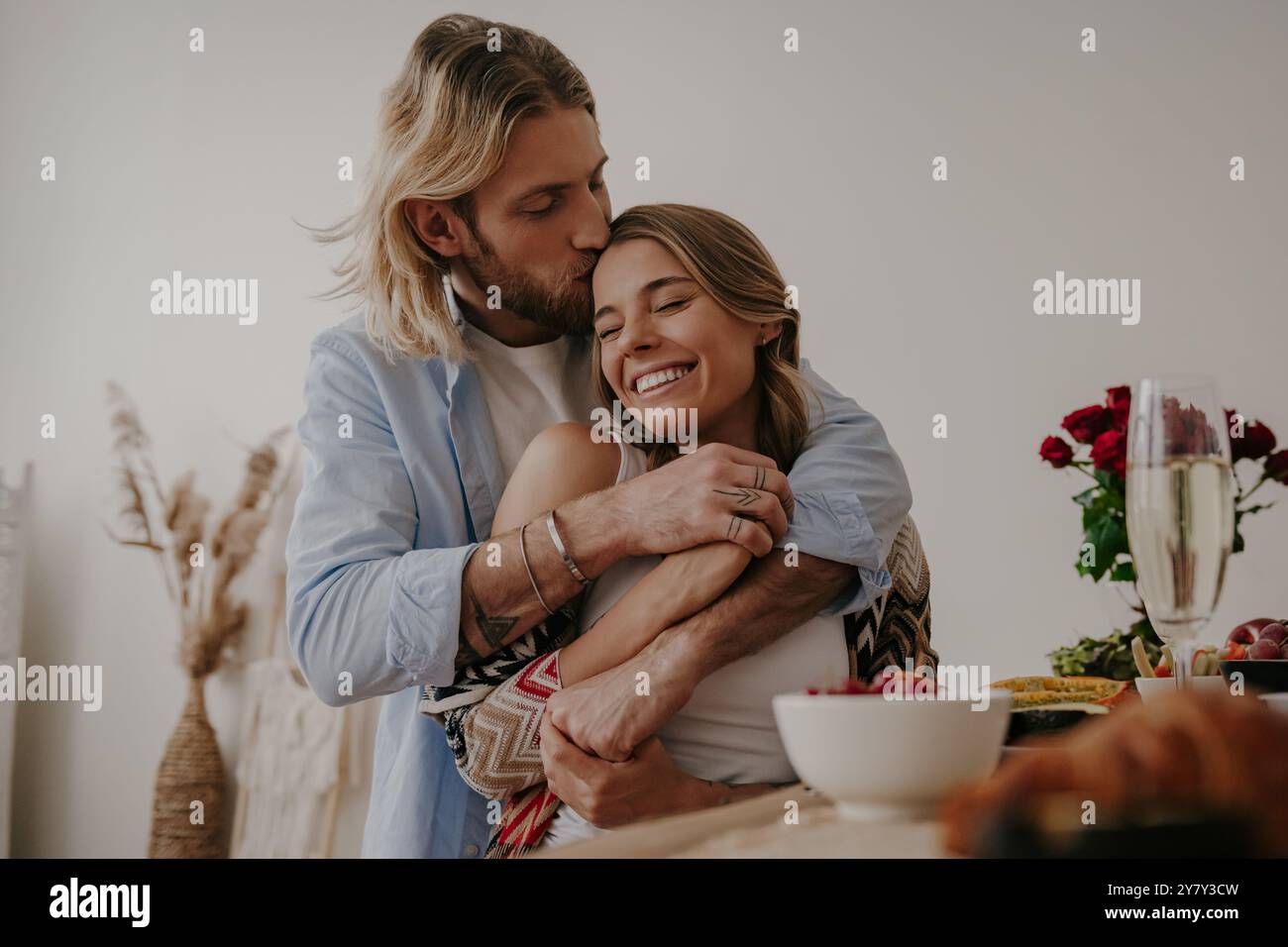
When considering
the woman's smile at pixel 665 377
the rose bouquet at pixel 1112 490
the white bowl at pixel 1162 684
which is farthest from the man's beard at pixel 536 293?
the white bowl at pixel 1162 684

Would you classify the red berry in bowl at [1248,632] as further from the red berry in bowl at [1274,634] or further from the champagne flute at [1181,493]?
the champagne flute at [1181,493]

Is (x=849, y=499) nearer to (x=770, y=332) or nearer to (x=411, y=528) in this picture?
(x=770, y=332)

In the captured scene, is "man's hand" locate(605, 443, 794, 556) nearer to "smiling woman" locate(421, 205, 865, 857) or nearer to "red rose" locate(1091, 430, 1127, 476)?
"smiling woman" locate(421, 205, 865, 857)

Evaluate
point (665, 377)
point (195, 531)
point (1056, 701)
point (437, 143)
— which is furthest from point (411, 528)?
point (195, 531)

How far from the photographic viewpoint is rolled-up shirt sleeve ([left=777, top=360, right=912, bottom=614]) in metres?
0.99

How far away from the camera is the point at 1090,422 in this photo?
4.00 feet

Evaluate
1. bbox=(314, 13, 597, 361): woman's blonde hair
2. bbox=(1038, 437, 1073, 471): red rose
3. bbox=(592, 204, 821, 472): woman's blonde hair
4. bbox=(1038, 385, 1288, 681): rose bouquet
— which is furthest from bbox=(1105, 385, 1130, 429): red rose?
bbox=(314, 13, 597, 361): woman's blonde hair

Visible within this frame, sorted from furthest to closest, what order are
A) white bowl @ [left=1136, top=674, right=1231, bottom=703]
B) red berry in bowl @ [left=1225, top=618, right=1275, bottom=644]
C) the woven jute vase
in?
the woven jute vase < red berry in bowl @ [left=1225, top=618, right=1275, bottom=644] < white bowl @ [left=1136, top=674, right=1231, bottom=703]

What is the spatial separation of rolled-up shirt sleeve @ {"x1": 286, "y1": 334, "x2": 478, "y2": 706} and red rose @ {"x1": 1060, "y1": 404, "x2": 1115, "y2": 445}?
2.23ft

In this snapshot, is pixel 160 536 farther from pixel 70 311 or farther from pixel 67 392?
pixel 70 311

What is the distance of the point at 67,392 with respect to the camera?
214cm

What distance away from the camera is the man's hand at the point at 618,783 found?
3.08 feet
